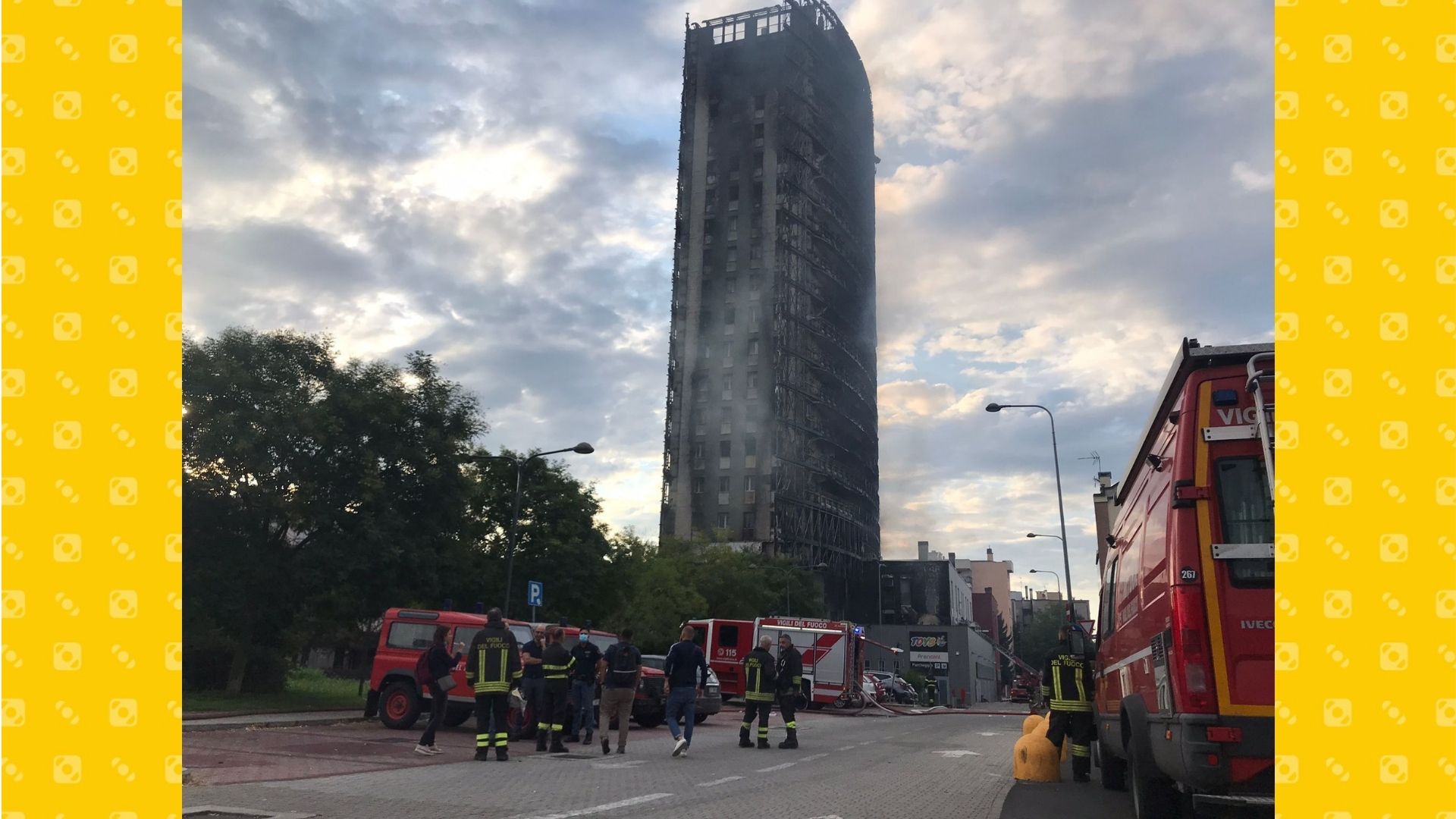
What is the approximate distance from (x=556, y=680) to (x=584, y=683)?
6.38ft

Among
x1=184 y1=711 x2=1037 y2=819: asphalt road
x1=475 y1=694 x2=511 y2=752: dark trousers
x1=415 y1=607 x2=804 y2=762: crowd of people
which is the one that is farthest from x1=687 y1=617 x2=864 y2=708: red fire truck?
x1=475 y1=694 x2=511 y2=752: dark trousers

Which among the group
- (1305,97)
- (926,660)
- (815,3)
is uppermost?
(815,3)

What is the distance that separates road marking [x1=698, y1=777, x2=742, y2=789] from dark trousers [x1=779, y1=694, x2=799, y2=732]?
5.10 meters

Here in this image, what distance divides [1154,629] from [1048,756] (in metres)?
6.10

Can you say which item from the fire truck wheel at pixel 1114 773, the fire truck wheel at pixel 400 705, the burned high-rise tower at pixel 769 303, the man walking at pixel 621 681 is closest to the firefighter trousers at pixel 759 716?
the man walking at pixel 621 681

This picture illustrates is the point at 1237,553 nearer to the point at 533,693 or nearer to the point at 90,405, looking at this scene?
the point at 90,405

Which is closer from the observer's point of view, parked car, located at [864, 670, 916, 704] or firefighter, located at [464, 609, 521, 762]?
firefighter, located at [464, 609, 521, 762]

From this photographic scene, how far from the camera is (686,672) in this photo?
1516 centimetres

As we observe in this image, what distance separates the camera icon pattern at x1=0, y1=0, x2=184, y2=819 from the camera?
4000 millimetres

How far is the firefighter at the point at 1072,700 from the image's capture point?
12.1 m

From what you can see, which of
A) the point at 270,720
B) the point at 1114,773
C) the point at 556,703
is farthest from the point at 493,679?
the point at 270,720

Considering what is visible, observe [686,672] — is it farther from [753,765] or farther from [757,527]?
[757,527]

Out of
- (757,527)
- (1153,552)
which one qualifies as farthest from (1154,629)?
(757,527)

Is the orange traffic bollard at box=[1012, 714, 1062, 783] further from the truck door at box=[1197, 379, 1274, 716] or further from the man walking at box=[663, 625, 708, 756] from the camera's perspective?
the truck door at box=[1197, 379, 1274, 716]
